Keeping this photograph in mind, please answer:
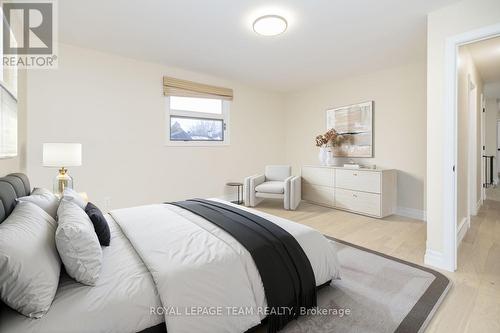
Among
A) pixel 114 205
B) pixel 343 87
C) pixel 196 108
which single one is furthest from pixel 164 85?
pixel 343 87

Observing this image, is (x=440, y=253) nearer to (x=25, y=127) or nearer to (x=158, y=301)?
(x=158, y=301)

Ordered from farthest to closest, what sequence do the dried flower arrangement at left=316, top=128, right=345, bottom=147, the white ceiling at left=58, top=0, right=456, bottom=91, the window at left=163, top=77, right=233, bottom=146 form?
1. the dried flower arrangement at left=316, top=128, right=345, bottom=147
2. the window at left=163, top=77, right=233, bottom=146
3. the white ceiling at left=58, top=0, right=456, bottom=91

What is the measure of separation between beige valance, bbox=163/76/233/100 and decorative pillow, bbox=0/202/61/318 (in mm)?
3124

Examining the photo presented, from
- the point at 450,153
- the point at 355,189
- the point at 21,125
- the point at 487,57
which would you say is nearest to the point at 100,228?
the point at 21,125

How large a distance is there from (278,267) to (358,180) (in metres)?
2.88

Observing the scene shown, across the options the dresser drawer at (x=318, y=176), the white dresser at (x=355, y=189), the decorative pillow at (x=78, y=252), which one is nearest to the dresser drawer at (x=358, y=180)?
the white dresser at (x=355, y=189)

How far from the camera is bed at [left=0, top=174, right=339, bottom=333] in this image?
3.16 feet

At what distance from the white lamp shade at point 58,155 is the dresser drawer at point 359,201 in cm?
370

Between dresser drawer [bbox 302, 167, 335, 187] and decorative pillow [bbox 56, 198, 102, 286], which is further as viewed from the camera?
dresser drawer [bbox 302, 167, 335, 187]

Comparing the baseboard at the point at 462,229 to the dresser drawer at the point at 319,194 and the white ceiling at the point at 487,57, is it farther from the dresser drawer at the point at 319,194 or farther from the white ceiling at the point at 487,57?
the white ceiling at the point at 487,57

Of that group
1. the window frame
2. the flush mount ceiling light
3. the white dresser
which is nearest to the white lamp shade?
the window frame

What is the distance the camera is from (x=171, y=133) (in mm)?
4035

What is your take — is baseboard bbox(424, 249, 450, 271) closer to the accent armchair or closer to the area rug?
the area rug

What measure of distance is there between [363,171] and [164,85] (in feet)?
11.0
